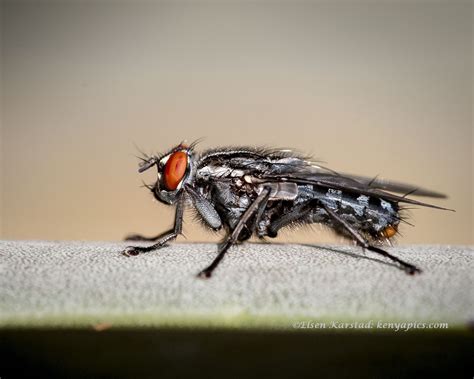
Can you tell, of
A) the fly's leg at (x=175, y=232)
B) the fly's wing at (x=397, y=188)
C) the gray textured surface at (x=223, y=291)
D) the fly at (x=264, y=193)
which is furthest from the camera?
the fly's wing at (x=397, y=188)

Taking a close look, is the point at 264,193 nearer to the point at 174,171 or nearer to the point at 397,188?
the point at 174,171

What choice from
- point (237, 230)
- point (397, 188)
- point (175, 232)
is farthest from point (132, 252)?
point (397, 188)

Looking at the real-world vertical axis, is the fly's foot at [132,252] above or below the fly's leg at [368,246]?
below

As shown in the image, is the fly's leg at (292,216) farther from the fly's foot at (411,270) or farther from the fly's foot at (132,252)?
the fly's foot at (411,270)

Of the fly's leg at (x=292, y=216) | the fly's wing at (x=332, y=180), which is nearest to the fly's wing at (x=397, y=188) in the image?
the fly's wing at (x=332, y=180)

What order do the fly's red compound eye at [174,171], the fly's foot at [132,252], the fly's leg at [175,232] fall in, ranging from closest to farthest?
the fly's foot at [132,252] → the fly's leg at [175,232] → the fly's red compound eye at [174,171]

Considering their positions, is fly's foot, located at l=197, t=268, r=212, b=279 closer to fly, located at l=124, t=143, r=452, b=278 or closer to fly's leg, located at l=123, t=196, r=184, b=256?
fly's leg, located at l=123, t=196, r=184, b=256

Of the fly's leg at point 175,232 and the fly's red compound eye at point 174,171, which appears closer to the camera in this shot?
the fly's leg at point 175,232

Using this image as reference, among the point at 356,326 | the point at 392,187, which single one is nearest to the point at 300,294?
the point at 356,326
